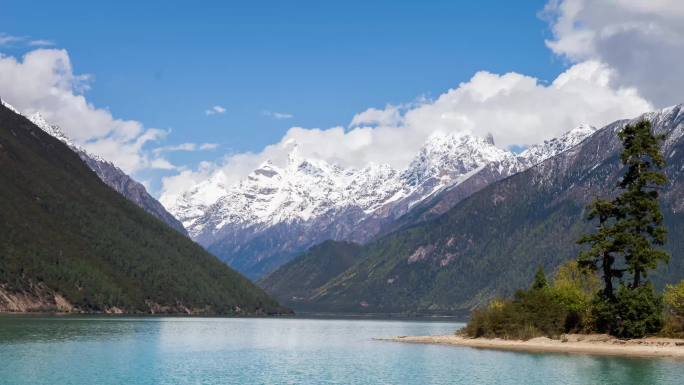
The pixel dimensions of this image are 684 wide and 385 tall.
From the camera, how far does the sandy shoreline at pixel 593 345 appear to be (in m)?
114

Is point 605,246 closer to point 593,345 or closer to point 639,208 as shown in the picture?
point 639,208

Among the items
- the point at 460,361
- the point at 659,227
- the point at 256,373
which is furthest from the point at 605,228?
the point at 256,373

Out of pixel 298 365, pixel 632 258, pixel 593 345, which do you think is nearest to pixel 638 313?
pixel 632 258

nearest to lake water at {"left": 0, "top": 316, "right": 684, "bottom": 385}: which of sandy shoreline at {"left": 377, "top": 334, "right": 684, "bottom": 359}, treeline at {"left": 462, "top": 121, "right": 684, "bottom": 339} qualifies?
sandy shoreline at {"left": 377, "top": 334, "right": 684, "bottom": 359}

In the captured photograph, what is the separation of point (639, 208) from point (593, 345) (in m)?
19.9

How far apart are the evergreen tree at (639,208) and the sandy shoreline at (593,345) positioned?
9.04 metres

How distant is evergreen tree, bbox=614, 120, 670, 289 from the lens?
401 ft

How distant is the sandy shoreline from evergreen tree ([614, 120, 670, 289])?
9.04 m

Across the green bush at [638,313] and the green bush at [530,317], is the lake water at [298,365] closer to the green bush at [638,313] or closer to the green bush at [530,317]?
the green bush at [638,313]

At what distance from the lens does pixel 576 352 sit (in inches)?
4894

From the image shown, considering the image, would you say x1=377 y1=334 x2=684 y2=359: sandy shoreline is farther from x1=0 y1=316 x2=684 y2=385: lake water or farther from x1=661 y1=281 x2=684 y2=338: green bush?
x1=0 y1=316 x2=684 y2=385: lake water

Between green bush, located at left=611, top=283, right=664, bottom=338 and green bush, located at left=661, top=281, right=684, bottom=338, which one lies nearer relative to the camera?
green bush, located at left=661, top=281, right=684, bottom=338

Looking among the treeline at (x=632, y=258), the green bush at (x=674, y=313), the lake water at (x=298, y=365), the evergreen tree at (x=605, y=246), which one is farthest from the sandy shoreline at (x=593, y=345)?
the evergreen tree at (x=605, y=246)

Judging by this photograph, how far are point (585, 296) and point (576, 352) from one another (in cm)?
1824
